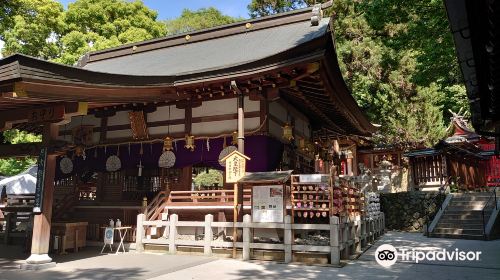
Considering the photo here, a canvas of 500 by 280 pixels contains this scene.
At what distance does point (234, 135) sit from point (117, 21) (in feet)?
75.5

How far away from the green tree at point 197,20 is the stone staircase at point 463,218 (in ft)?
114

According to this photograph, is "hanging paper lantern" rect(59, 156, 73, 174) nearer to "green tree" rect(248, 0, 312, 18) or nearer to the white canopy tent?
the white canopy tent

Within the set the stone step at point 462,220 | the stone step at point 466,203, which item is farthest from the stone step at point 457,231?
the stone step at point 466,203

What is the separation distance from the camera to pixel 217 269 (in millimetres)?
8695

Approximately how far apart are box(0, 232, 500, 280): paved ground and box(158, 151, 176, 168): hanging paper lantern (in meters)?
3.56

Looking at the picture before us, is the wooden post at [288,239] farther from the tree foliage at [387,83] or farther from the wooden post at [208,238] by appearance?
the tree foliage at [387,83]

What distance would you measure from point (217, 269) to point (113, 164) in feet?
24.7

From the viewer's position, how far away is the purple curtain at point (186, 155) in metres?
12.1

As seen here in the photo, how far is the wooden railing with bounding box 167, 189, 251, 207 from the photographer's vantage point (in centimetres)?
1184

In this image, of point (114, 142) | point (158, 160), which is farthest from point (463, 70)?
point (114, 142)

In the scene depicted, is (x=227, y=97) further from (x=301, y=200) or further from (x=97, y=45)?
(x=97, y=45)

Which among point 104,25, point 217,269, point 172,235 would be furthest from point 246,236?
point 104,25

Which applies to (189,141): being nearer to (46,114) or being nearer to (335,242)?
(46,114)

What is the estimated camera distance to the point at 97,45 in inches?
1093
